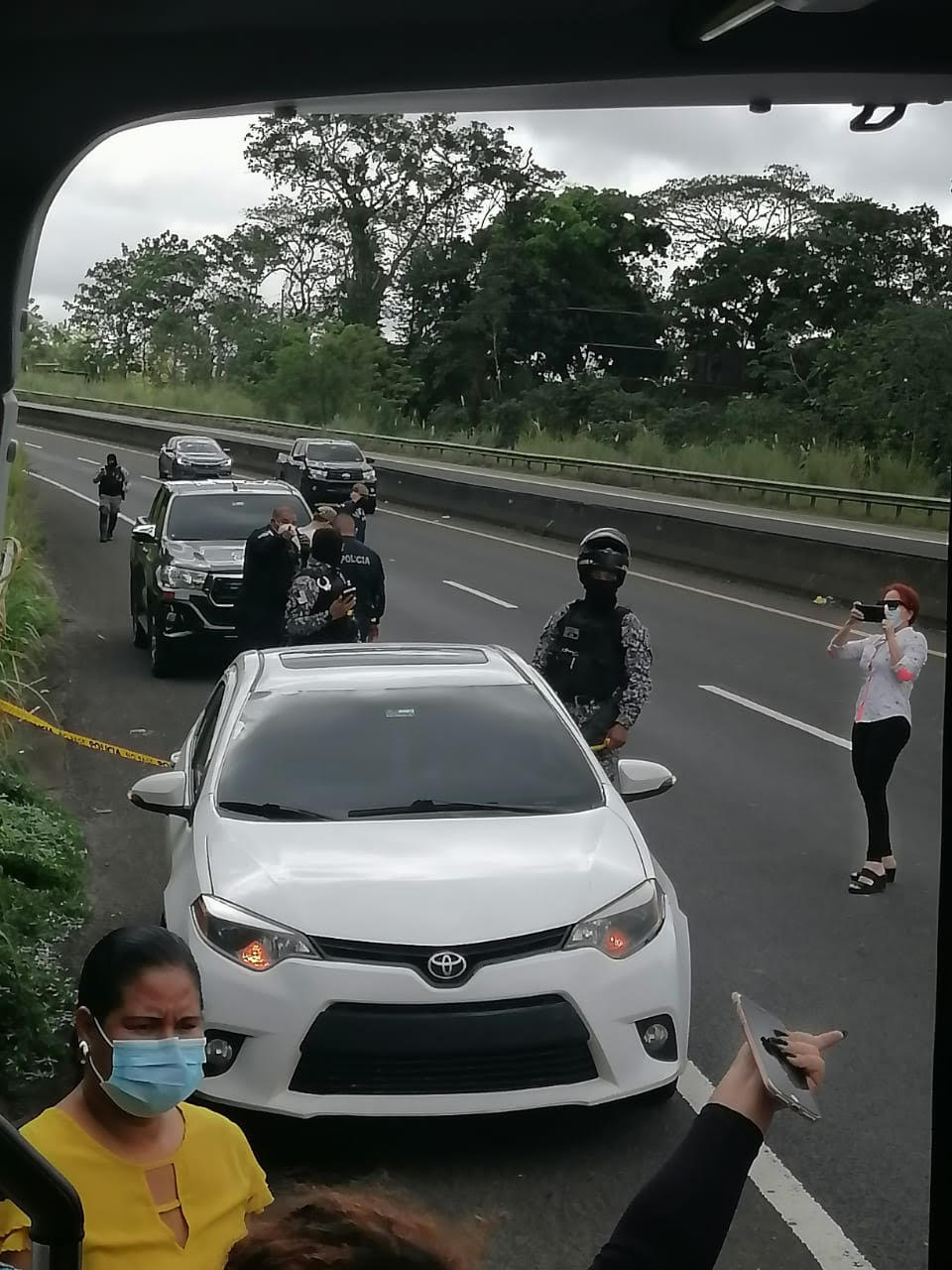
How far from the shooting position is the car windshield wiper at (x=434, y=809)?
137 inches

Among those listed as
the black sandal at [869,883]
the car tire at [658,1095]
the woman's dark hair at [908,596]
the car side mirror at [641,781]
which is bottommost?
the car tire at [658,1095]

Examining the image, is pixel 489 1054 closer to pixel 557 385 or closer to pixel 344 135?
pixel 557 385

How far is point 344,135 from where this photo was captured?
2270mm

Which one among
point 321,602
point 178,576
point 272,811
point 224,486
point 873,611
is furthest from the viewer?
point 178,576

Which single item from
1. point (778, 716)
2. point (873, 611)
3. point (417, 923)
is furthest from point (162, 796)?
point (778, 716)

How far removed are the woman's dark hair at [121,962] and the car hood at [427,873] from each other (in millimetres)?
1235

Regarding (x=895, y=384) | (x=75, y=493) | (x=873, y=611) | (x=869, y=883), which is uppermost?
(x=895, y=384)

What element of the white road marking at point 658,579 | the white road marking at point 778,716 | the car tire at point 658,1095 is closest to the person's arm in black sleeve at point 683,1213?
the car tire at point 658,1095

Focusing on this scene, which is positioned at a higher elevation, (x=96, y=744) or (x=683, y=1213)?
(x=683, y=1213)

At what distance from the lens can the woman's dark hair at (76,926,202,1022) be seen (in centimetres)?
176

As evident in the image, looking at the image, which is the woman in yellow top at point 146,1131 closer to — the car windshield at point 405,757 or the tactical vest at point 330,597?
the car windshield at point 405,757

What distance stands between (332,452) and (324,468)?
0.90ft

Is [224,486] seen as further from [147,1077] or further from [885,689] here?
[147,1077]

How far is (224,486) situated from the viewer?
5.80 meters
